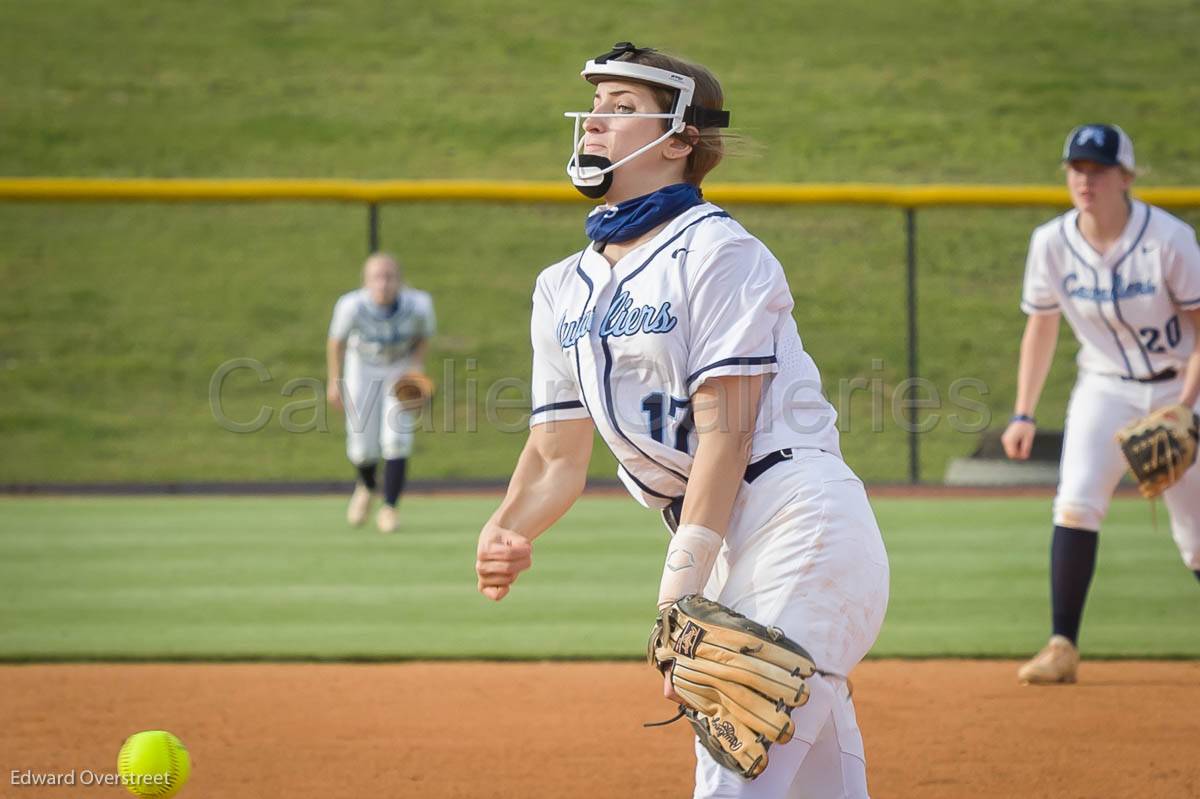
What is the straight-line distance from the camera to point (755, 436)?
2768 millimetres

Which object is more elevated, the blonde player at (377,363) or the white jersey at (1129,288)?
the white jersey at (1129,288)

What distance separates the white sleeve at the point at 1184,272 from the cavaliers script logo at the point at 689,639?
3.66m

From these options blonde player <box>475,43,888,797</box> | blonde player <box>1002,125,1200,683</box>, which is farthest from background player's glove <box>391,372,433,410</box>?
blonde player <box>475,43,888,797</box>

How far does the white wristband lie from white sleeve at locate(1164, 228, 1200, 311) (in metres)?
3.56

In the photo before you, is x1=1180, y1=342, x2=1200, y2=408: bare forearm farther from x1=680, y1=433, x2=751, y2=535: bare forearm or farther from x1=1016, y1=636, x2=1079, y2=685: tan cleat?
x1=680, y1=433, x2=751, y2=535: bare forearm

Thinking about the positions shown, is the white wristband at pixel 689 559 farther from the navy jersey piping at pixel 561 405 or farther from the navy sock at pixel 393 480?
the navy sock at pixel 393 480

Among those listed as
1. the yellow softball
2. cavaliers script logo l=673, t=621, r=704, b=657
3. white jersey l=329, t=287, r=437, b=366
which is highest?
cavaliers script logo l=673, t=621, r=704, b=657

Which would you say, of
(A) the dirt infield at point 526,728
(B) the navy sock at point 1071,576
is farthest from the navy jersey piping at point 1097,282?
(A) the dirt infield at point 526,728

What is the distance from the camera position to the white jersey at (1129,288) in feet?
18.1

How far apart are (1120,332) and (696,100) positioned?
337 cm

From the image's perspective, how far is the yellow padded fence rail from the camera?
12891 mm

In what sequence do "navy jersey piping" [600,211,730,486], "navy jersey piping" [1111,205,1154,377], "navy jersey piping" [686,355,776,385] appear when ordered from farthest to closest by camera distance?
"navy jersey piping" [1111,205,1154,377] < "navy jersey piping" [600,211,730,486] < "navy jersey piping" [686,355,776,385]

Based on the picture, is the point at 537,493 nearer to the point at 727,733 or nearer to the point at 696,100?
the point at 727,733

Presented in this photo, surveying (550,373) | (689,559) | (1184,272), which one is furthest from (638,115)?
(1184,272)
